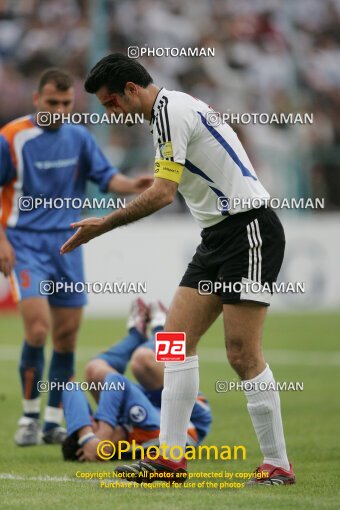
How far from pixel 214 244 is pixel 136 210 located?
1.63 feet

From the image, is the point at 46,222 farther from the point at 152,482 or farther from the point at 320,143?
the point at 320,143

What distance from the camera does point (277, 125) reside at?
17.7 metres

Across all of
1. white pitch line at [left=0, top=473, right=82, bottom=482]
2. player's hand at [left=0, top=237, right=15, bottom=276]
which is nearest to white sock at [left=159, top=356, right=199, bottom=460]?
white pitch line at [left=0, top=473, right=82, bottom=482]

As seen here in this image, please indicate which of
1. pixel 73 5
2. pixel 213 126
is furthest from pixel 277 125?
pixel 213 126

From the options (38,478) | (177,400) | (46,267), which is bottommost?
(38,478)

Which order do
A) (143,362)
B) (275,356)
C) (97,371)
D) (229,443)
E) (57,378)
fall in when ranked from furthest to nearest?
(275,356) → (57,378) → (229,443) → (97,371) → (143,362)

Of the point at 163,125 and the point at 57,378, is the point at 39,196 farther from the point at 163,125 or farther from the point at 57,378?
the point at 163,125

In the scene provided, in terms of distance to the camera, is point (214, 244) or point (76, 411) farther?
point (76, 411)

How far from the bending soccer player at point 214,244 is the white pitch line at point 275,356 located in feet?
20.6

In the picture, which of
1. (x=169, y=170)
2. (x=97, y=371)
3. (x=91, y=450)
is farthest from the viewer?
(x=97, y=371)

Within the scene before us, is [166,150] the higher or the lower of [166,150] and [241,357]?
the higher

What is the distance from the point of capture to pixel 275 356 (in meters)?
12.4

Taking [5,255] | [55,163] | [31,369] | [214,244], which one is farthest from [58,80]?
[214,244]

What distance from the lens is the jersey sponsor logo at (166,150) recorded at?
17.0ft
